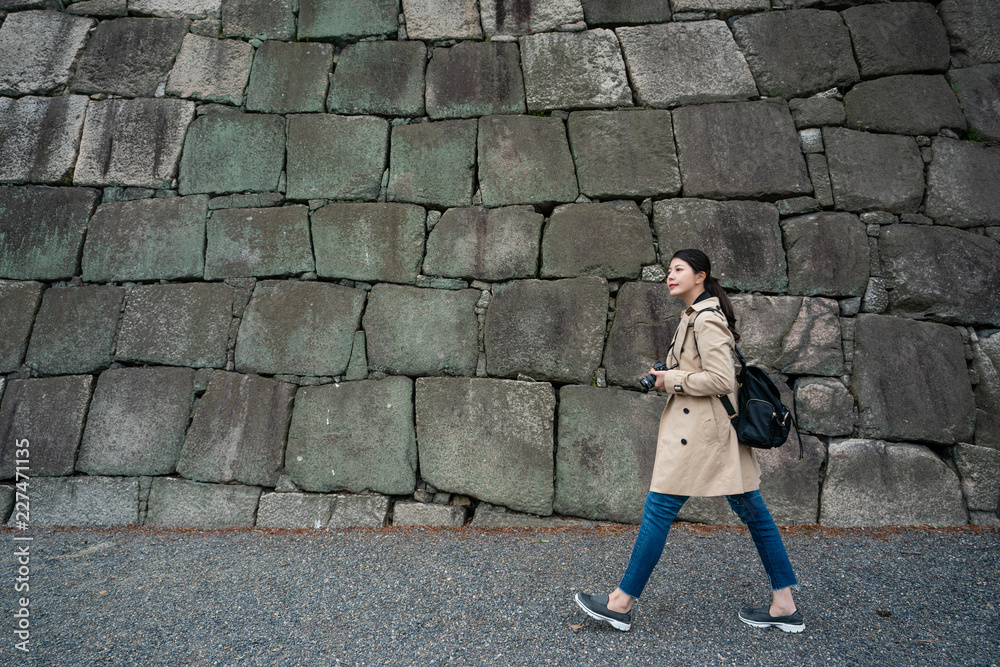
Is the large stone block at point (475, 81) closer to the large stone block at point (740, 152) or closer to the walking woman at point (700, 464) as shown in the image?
the large stone block at point (740, 152)

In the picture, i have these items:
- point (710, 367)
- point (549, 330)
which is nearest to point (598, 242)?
point (549, 330)

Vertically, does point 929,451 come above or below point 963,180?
below

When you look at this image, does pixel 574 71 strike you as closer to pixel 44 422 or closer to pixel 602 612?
pixel 602 612

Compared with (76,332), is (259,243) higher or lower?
higher

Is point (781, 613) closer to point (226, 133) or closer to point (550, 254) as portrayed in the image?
point (550, 254)

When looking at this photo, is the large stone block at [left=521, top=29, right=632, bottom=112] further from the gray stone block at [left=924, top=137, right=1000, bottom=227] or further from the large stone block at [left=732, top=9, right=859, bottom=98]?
the gray stone block at [left=924, top=137, right=1000, bottom=227]

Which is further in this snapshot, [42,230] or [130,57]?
[130,57]

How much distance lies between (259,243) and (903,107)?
16.7ft

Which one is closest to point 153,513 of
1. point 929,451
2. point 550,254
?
point 550,254

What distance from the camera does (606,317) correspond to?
3.96 m

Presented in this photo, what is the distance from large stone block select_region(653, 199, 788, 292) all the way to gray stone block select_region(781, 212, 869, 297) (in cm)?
10

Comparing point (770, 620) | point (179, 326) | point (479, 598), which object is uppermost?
point (179, 326)

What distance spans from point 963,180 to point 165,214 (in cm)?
616

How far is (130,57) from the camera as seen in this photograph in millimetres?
4723
